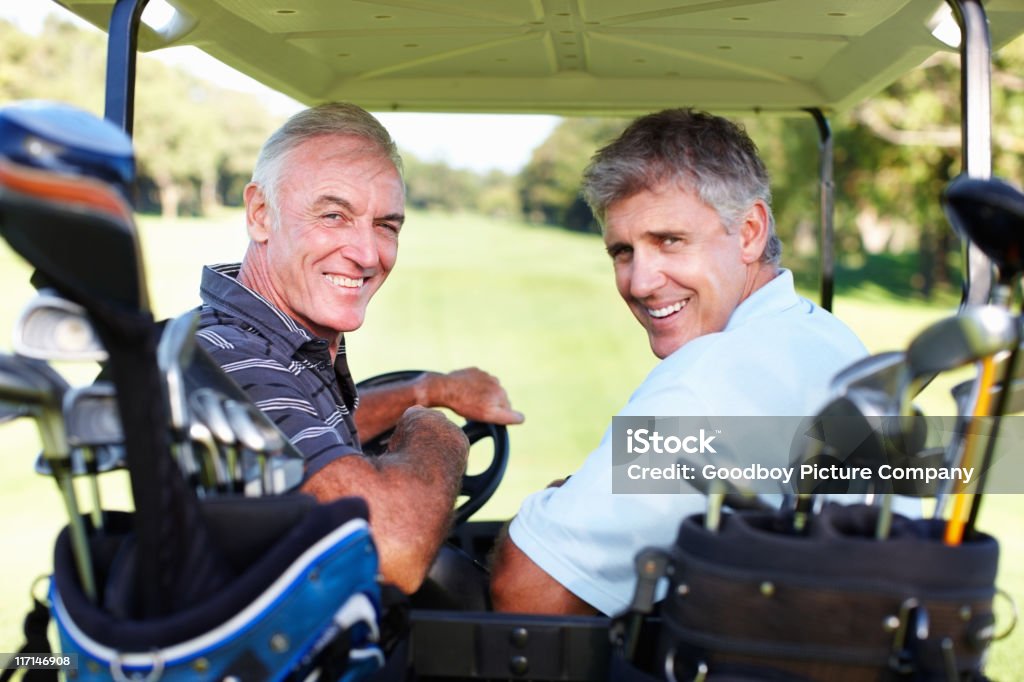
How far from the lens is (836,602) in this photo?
1.25 metres

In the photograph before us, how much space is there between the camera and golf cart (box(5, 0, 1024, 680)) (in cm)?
157

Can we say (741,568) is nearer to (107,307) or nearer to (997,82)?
(107,307)

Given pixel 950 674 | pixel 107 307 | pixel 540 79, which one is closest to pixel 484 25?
pixel 540 79

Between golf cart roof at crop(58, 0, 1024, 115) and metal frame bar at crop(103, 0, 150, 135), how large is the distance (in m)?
0.23

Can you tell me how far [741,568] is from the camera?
1.28 meters

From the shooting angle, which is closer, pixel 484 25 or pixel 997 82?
pixel 484 25

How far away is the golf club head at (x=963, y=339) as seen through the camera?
1173 millimetres

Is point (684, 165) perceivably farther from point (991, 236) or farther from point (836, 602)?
point (836, 602)

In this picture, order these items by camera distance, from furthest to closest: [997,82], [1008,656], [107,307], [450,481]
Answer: [997,82] < [1008,656] < [450,481] < [107,307]

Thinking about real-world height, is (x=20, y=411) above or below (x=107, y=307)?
below

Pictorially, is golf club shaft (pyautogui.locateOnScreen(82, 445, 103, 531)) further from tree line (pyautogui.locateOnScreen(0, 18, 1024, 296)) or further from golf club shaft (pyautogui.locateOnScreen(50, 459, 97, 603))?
tree line (pyautogui.locateOnScreen(0, 18, 1024, 296))

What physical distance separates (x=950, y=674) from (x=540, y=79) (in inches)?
76.0

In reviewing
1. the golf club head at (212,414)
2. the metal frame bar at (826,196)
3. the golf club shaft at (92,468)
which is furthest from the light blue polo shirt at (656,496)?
the metal frame bar at (826,196)

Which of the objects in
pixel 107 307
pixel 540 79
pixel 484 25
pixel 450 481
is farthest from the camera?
pixel 540 79
